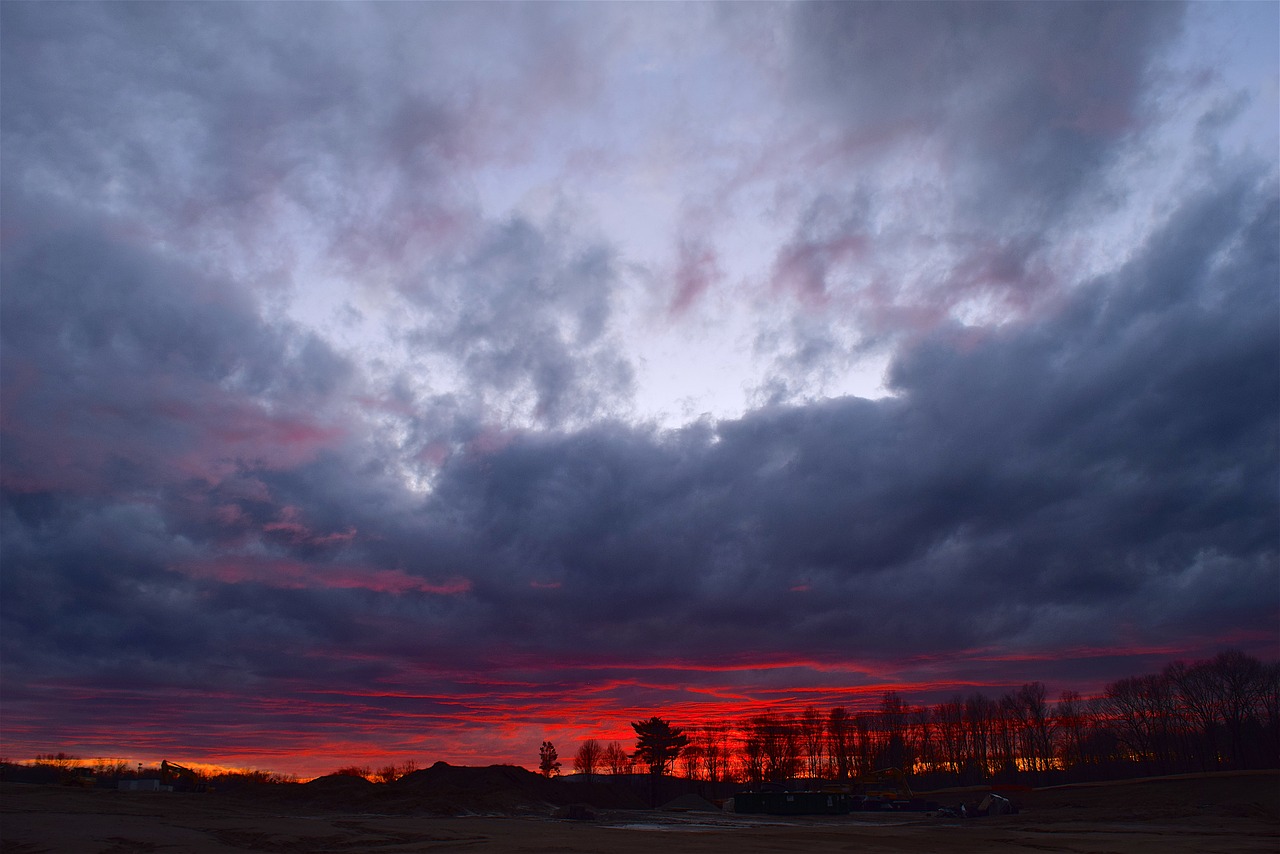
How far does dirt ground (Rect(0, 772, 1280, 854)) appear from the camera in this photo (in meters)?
37.8

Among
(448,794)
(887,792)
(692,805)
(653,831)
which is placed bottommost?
(692,805)

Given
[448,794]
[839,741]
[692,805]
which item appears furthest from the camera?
[839,741]

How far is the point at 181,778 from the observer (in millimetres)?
101312

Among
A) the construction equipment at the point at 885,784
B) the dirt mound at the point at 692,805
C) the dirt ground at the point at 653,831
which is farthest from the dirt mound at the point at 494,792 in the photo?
the construction equipment at the point at 885,784

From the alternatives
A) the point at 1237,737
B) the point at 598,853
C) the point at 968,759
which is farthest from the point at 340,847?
the point at 968,759

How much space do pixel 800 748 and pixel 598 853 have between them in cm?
15367

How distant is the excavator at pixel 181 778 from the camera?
324 ft

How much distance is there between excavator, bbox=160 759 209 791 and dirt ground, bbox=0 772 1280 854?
829 inches

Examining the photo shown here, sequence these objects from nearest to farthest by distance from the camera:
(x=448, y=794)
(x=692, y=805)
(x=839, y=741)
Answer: (x=448, y=794) < (x=692, y=805) < (x=839, y=741)

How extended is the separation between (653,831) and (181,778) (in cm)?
7795

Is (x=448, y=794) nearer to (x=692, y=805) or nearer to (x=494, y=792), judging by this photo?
(x=494, y=792)

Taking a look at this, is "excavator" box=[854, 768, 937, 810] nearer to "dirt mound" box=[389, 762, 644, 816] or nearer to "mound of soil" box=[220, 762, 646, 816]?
"mound of soil" box=[220, 762, 646, 816]

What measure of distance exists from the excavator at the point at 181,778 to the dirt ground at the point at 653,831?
21066 millimetres

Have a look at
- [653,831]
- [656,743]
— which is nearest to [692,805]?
[656,743]
